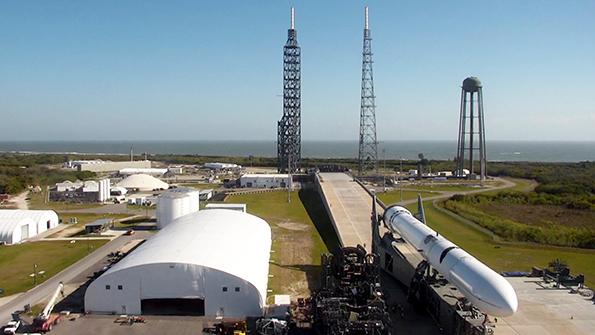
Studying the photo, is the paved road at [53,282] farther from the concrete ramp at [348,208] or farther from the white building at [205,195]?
the white building at [205,195]

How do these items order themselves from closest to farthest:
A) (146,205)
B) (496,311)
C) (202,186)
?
(496,311)
(146,205)
(202,186)

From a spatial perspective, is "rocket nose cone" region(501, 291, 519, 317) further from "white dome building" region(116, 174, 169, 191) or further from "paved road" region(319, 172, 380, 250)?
"white dome building" region(116, 174, 169, 191)

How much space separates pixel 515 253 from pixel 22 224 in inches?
1726

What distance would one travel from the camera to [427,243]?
28750 mm

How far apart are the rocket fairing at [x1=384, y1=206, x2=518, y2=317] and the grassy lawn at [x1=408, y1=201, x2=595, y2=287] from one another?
9.79 metres

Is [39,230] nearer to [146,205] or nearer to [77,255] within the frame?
[77,255]

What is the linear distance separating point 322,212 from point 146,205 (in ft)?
81.5

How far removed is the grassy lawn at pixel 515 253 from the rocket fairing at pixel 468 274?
979 cm

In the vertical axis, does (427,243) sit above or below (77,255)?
above

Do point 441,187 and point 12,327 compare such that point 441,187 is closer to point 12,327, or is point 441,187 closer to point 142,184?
point 142,184

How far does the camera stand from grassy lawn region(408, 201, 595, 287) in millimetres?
36438

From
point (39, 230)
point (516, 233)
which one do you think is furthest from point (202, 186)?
point (516, 233)

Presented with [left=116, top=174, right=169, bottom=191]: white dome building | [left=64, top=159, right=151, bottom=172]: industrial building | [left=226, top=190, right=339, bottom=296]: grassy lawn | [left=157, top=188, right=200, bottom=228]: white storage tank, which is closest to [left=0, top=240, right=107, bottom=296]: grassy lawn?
[left=157, top=188, right=200, bottom=228]: white storage tank

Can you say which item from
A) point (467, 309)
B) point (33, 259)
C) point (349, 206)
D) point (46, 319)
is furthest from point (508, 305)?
point (349, 206)
